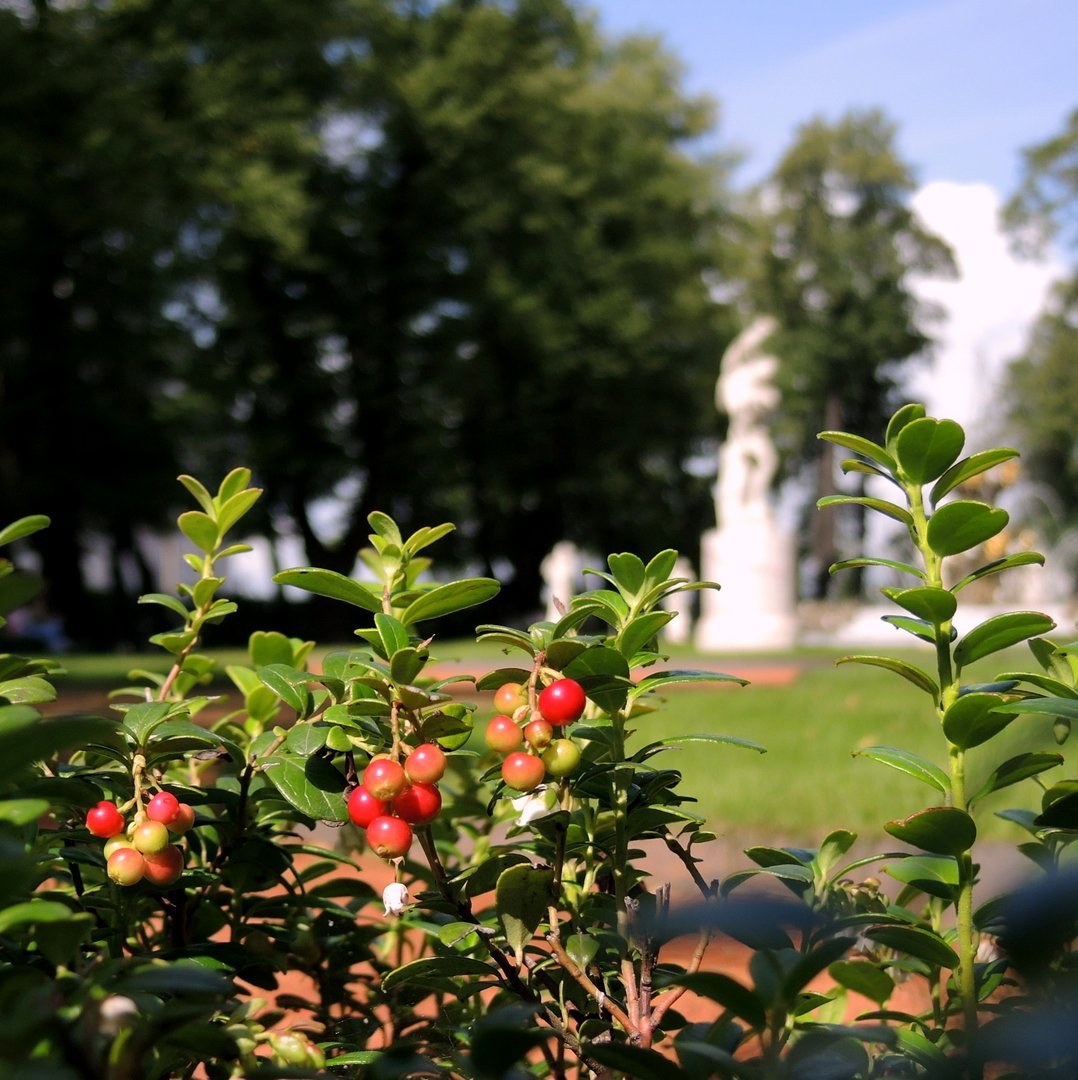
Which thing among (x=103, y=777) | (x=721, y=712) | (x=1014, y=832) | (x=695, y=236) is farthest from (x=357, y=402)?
(x=103, y=777)

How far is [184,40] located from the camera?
1944cm

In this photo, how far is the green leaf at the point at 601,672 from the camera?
99 cm

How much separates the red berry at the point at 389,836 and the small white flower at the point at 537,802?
14 cm

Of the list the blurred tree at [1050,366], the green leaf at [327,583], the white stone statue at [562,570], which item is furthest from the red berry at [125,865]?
the blurred tree at [1050,366]

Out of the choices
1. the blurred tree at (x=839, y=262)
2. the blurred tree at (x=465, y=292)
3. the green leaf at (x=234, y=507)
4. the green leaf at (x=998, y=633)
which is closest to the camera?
the green leaf at (x=998, y=633)

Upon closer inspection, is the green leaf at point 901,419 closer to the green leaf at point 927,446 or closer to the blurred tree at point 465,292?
the green leaf at point 927,446

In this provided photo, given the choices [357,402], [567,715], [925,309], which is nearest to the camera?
[567,715]

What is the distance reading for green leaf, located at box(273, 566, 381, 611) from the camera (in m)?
1.00

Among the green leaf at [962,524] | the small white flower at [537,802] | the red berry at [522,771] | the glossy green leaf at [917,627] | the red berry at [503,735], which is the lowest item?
the small white flower at [537,802]

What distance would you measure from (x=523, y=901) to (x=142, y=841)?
297 millimetres

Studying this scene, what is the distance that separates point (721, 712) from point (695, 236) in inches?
923

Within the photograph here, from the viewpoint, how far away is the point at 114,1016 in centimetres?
62

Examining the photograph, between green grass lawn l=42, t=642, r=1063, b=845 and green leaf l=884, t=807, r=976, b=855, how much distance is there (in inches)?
3.1

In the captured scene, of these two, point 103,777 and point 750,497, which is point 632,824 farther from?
point 750,497
